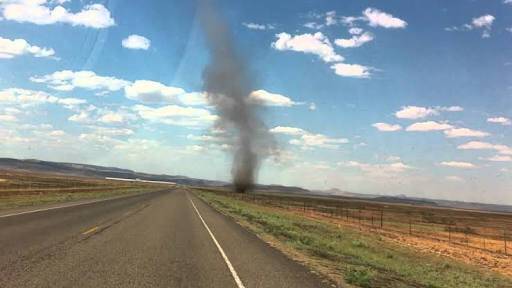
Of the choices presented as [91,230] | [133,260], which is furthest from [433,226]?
[133,260]

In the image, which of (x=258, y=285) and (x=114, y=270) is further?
(x=114, y=270)

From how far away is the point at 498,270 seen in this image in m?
25.0

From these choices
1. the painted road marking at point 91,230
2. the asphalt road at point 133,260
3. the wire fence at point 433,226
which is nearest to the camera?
the asphalt road at point 133,260

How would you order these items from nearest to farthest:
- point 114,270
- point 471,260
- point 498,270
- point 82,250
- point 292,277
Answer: point 114,270
point 292,277
point 82,250
point 498,270
point 471,260

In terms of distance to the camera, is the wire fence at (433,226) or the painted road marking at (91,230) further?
the wire fence at (433,226)

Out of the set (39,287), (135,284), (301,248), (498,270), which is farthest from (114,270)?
(498,270)

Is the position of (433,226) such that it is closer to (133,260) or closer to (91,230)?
(91,230)

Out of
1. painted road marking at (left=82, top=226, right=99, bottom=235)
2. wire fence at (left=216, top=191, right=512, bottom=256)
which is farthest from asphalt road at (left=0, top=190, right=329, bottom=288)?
wire fence at (left=216, top=191, right=512, bottom=256)

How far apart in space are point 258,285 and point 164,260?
12.0 feet

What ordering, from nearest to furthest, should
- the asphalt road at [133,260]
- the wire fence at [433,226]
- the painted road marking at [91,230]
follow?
the asphalt road at [133,260], the painted road marking at [91,230], the wire fence at [433,226]

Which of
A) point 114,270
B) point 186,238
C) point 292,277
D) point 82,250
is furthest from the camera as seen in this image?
point 186,238

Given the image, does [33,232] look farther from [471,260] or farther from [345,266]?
[471,260]

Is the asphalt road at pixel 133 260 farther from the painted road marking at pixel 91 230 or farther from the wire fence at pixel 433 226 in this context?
the wire fence at pixel 433 226

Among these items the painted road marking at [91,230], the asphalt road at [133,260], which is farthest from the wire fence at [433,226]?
the painted road marking at [91,230]
